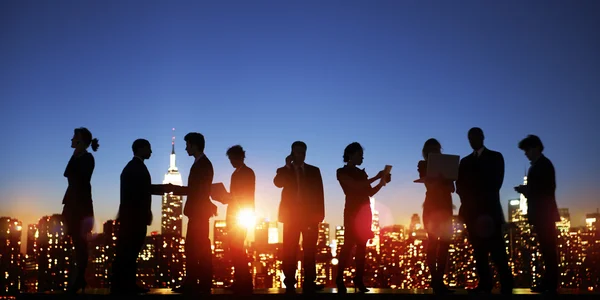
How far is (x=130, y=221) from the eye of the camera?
903 centimetres

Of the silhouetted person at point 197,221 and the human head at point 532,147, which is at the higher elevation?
the human head at point 532,147

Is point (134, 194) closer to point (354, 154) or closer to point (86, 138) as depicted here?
point (86, 138)

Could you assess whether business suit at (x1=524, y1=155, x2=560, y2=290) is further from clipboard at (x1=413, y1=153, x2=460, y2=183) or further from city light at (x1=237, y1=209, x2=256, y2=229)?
city light at (x1=237, y1=209, x2=256, y2=229)

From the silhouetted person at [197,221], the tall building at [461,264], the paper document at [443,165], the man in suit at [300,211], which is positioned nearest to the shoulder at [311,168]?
the man in suit at [300,211]

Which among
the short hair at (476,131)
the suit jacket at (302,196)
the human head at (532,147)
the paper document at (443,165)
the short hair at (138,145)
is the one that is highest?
the short hair at (476,131)

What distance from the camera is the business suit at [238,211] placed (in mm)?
9297

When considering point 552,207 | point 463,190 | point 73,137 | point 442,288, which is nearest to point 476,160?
point 463,190

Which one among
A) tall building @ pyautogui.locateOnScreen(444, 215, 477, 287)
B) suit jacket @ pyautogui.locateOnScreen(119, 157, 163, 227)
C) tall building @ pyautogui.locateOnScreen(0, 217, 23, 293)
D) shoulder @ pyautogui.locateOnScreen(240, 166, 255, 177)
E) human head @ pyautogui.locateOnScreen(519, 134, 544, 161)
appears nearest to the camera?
suit jacket @ pyautogui.locateOnScreen(119, 157, 163, 227)

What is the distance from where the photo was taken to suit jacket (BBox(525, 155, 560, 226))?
8977 mm

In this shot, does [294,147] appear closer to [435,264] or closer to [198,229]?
[198,229]

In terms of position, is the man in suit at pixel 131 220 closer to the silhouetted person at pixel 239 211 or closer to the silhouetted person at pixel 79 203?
the silhouetted person at pixel 79 203

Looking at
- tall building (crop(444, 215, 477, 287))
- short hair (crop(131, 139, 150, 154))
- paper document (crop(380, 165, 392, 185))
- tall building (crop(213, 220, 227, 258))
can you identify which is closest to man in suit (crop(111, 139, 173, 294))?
short hair (crop(131, 139, 150, 154))

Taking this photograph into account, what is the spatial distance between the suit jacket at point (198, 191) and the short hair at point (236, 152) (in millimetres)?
453

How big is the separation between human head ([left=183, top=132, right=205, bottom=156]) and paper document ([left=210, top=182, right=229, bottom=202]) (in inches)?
24.6
